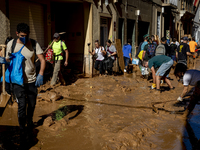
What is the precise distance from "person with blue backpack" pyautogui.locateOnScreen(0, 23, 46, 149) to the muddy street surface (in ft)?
1.45

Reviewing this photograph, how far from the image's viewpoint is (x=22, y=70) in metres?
4.04

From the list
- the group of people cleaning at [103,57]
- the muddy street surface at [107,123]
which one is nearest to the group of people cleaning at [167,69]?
the muddy street surface at [107,123]

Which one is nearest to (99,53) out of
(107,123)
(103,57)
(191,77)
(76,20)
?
(103,57)

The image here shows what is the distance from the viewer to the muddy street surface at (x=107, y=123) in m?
3.98

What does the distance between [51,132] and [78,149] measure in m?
0.86

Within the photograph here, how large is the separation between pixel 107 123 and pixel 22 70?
1979 mm

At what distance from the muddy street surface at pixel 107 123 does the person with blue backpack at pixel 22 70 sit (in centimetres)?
44

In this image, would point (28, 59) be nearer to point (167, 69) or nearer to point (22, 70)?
point (22, 70)

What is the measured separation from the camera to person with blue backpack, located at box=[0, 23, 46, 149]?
3.98 meters

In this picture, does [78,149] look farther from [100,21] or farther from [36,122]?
[100,21]

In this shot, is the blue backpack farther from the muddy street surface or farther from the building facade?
the building facade

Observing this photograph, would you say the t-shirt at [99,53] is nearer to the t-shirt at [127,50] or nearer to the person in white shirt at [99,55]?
the person in white shirt at [99,55]

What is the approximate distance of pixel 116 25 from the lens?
1369 centimetres

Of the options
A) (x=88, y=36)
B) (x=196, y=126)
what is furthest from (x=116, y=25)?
(x=196, y=126)
